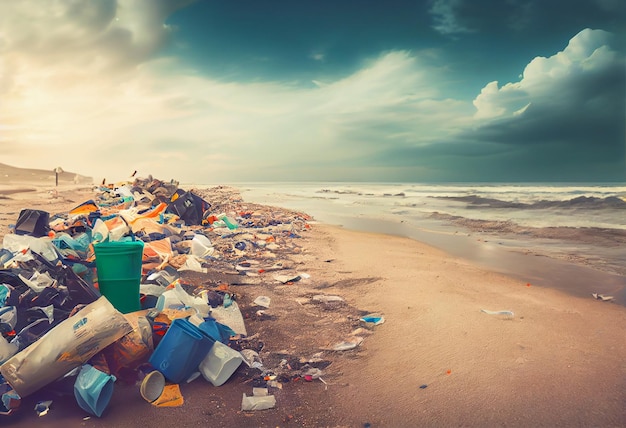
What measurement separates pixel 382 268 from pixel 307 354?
323 centimetres

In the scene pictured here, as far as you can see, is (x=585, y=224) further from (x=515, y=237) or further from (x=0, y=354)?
(x=0, y=354)

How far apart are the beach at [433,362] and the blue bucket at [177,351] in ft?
0.47

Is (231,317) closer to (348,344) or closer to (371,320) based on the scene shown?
(348,344)

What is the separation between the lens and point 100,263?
3406mm

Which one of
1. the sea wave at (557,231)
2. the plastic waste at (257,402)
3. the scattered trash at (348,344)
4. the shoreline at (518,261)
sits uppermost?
the sea wave at (557,231)

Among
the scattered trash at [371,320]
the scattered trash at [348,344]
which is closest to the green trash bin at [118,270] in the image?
the scattered trash at [348,344]

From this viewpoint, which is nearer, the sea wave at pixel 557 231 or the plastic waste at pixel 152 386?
the plastic waste at pixel 152 386

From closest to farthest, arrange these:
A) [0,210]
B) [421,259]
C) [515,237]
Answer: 1. [421,259]
2. [515,237]
3. [0,210]

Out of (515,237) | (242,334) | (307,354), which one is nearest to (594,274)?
(515,237)

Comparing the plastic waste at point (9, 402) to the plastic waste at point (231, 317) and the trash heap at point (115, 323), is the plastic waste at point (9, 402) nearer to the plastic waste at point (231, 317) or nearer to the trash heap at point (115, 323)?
the trash heap at point (115, 323)

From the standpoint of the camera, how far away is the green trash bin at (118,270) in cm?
340

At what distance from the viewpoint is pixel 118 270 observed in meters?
3.42

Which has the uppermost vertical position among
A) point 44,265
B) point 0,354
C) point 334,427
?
point 44,265

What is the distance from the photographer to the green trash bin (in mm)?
3402
